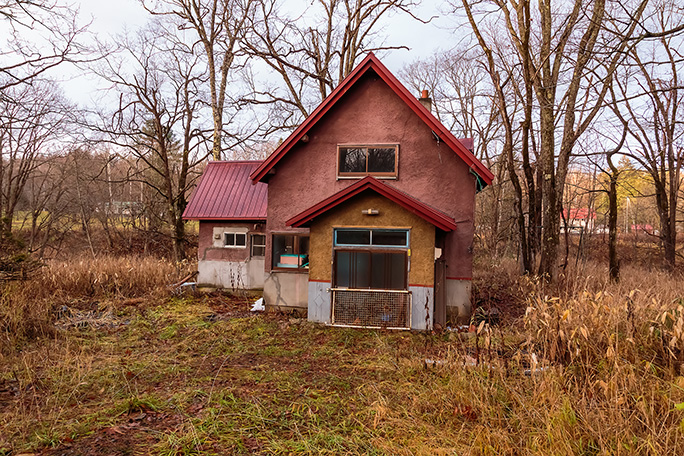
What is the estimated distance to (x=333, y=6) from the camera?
67.8ft

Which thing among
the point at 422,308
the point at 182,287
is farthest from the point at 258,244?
the point at 422,308

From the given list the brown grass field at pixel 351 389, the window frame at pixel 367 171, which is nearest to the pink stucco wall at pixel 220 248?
the window frame at pixel 367 171

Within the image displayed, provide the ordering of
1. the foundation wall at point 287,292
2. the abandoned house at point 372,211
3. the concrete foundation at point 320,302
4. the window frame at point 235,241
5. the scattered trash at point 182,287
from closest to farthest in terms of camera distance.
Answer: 1. the abandoned house at point 372,211
2. the concrete foundation at point 320,302
3. the foundation wall at point 287,292
4. the scattered trash at point 182,287
5. the window frame at point 235,241

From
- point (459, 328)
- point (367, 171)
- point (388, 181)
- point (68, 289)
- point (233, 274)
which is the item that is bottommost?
point (459, 328)

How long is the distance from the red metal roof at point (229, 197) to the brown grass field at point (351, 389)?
5.11m

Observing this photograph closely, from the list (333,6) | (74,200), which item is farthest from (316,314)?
(74,200)

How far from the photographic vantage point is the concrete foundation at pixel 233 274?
44.0ft

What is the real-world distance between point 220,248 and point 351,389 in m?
8.94

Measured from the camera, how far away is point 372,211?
9922mm

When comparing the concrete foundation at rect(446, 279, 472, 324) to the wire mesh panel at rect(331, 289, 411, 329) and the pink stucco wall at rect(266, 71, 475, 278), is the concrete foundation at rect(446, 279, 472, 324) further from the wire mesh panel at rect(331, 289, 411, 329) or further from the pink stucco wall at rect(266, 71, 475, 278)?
the wire mesh panel at rect(331, 289, 411, 329)

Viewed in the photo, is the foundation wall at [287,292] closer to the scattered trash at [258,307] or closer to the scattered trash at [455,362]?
the scattered trash at [258,307]

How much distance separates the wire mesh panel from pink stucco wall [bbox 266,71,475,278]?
1787 mm

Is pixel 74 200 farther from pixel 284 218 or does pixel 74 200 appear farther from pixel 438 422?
pixel 438 422

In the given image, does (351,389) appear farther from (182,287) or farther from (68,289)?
(68,289)
